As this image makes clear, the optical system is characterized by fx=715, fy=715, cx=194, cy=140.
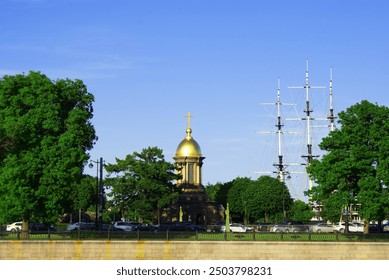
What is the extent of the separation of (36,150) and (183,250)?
15.0m

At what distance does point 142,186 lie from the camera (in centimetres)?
9675

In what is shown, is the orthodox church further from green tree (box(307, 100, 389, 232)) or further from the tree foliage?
green tree (box(307, 100, 389, 232))

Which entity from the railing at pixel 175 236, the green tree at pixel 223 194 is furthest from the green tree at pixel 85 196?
the railing at pixel 175 236

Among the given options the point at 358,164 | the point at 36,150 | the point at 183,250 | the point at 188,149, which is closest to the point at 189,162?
the point at 188,149

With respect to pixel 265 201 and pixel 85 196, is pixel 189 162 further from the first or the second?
pixel 85 196

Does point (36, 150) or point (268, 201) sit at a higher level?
point (36, 150)

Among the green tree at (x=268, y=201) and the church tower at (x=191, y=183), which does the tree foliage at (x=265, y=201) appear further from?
the church tower at (x=191, y=183)

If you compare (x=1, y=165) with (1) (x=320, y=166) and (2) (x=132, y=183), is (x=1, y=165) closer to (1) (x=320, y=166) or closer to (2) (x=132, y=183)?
(1) (x=320, y=166)

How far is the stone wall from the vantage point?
5325 centimetres

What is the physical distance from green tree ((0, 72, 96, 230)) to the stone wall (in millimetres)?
5408

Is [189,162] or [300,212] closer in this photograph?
[189,162]

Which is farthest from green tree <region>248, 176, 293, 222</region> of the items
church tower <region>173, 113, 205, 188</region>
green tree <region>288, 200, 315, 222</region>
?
church tower <region>173, 113, 205, 188</region>

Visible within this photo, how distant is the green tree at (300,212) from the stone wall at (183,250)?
242 ft

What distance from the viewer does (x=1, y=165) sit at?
59969 mm
